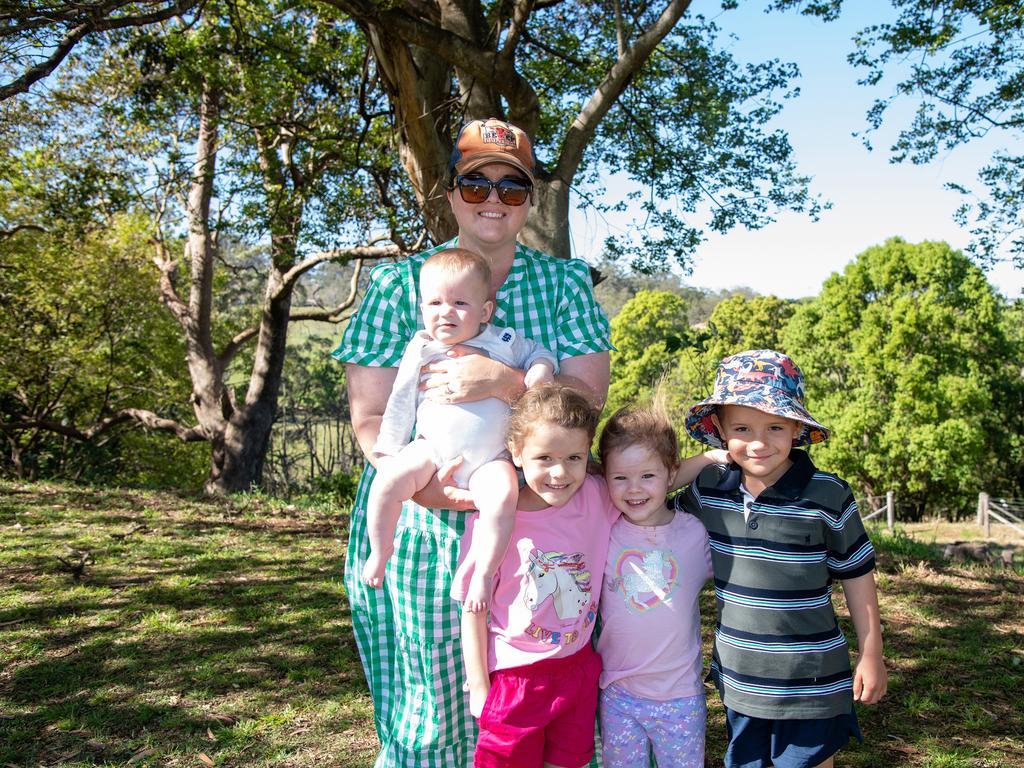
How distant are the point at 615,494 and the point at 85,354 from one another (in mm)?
14053

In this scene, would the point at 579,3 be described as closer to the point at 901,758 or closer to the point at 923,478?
the point at 901,758

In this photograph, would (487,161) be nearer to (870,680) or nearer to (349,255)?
(870,680)

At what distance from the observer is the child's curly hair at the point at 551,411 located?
6.18 ft

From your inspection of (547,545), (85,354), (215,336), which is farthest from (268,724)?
(215,336)

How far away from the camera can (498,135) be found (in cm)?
212

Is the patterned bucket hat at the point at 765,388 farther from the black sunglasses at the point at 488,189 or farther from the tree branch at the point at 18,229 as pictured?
the tree branch at the point at 18,229

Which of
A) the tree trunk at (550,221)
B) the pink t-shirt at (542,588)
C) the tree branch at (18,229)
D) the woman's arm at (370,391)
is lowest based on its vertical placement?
the pink t-shirt at (542,588)

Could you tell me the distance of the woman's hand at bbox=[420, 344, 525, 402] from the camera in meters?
1.96

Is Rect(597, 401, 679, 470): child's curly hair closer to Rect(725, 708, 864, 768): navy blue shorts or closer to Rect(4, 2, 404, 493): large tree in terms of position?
Rect(725, 708, 864, 768): navy blue shorts

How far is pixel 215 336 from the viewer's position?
1945cm

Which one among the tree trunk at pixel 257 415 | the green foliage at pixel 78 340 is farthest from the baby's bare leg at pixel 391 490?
the green foliage at pixel 78 340

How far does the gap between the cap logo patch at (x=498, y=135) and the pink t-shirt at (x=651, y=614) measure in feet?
3.59

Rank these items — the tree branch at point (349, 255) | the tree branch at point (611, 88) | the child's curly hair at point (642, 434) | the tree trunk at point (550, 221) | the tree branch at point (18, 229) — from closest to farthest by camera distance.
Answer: the child's curly hair at point (642, 434)
the tree trunk at point (550, 221)
the tree branch at point (611, 88)
the tree branch at point (349, 255)
the tree branch at point (18, 229)

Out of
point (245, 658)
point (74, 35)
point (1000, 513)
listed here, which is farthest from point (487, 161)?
point (1000, 513)
